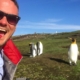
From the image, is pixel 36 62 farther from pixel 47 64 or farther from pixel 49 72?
pixel 49 72

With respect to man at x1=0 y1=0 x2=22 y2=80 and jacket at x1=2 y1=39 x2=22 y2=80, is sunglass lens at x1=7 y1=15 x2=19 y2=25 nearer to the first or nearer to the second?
man at x1=0 y1=0 x2=22 y2=80

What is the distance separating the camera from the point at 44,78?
1598 centimetres

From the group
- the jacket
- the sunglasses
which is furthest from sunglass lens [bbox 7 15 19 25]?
the jacket

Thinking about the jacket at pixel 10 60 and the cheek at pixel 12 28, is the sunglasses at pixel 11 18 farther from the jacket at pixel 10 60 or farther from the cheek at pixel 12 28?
the jacket at pixel 10 60

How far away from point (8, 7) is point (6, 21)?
172mm

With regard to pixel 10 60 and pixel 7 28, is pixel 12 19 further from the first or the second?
pixel 10 60

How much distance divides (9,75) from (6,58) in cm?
26

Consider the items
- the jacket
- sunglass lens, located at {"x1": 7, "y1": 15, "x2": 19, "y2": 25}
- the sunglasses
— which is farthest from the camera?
the jacket

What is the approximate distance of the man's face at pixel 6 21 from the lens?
283 cm

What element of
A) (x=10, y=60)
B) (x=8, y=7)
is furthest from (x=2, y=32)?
(x=10, y=60)

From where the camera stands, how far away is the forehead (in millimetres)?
2825

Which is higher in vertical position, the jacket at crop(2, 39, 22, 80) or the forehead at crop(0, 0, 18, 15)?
the forehead at crop(0, 0, 18, 15)

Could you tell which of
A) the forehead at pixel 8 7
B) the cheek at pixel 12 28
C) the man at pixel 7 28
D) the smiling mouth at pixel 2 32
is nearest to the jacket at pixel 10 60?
the man at pixel 7 28

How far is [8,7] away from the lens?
2.89 metres
